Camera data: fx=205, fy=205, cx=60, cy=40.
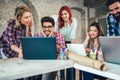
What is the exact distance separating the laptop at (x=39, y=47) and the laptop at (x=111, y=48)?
0.54 m

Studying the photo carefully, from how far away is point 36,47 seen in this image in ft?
7.46

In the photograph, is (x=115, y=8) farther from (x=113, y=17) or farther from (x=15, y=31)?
(x=15, y=31)

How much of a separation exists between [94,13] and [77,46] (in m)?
7.36

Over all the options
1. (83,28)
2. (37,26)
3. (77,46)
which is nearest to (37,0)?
(37,26)

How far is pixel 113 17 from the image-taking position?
3.16m

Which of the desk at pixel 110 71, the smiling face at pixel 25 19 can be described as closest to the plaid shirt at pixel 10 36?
the smiling face at pixel 25 19

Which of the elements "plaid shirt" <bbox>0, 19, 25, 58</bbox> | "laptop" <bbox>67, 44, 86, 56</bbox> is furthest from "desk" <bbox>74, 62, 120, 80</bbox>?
"plaid shirt" <bbox>0, 19, 25, 58</bbox>

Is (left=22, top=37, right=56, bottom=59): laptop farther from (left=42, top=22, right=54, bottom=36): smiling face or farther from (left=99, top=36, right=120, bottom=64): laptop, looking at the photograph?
(left=42, top=22, right=54, bottom=36): smiling face

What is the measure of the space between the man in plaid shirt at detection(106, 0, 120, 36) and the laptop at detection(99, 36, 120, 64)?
1.08 m

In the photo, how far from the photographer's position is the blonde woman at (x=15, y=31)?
2.83m

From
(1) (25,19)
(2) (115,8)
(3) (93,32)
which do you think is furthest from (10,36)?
(2) (115,8)

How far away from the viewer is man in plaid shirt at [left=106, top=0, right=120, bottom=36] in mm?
2956

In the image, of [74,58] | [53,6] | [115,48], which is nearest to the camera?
[115,48]

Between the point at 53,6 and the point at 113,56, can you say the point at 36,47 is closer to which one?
the point at 113,56
